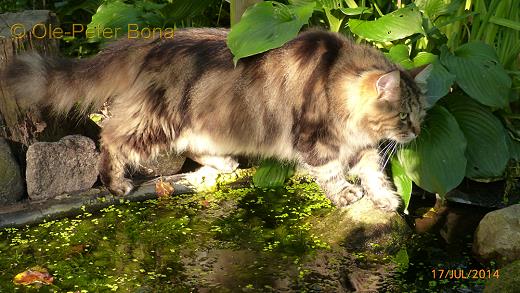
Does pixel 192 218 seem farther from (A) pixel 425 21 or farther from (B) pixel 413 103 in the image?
(A) pixel 425 21

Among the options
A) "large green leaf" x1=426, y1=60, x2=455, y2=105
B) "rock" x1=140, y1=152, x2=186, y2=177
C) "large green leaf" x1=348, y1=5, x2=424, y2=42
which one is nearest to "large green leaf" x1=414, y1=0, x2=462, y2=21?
"large green leaf" x1=348, y1=5, x2=424, y2=42

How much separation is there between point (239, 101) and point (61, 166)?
119cm

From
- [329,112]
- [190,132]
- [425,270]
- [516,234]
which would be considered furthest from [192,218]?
[516,234]


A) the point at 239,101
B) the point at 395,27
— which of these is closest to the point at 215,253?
the point at 239,101

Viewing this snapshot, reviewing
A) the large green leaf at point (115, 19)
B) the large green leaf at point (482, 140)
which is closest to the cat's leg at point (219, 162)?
the large green leaf at point (115, 19)

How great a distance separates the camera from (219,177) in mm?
4852

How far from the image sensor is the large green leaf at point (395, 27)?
13.6 feet

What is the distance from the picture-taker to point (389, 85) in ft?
12.6

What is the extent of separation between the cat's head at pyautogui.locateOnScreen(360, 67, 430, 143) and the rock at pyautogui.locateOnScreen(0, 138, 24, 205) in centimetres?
214

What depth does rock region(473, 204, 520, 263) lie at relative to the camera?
12.2ft

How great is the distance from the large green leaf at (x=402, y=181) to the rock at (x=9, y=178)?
2.32 meters

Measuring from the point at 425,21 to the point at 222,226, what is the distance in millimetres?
1816

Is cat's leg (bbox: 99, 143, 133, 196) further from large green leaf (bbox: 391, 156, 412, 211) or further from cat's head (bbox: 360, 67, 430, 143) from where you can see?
large green leaf (bbox: 391, 156, 412, 211)

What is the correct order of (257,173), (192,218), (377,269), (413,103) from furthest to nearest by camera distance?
(257,173), (192,218), (413,103), (377,269)
